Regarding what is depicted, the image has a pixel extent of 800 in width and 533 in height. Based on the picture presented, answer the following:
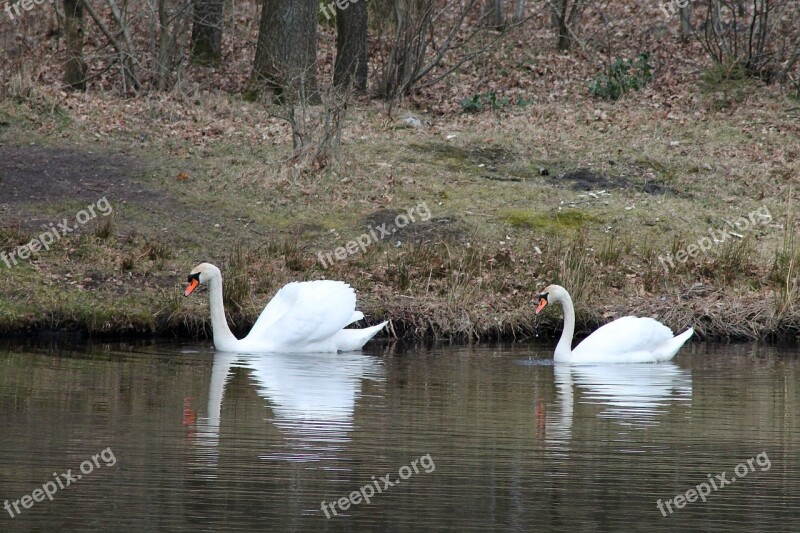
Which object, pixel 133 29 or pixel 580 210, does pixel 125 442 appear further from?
pixel 133 29

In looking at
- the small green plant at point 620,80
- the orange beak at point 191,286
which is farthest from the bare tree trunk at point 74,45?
the orange beak at point 191,286

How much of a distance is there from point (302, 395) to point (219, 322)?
9.46 feet

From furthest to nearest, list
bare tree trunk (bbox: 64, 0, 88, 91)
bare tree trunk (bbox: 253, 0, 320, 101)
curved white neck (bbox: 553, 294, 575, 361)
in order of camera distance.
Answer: bare tree trunk (bbox: 64, 0, 88, 91), bare tree trunk (bbox: 253, 0, 320, 101), curved white neck (bbox: 553, 294, 575, 361)

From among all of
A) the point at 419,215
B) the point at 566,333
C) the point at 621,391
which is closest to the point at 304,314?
the point at 566,333

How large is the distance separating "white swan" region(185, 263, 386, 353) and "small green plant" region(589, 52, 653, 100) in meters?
10.8

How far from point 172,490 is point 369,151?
12218 millimetres

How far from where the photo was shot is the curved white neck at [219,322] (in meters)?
13.2

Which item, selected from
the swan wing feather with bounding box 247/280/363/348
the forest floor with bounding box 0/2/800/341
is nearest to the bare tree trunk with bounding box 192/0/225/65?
the forest floor with bounding box 0/2/800/341

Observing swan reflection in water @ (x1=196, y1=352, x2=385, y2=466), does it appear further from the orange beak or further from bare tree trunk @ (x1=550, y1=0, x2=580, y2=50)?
bare tree trunk @ (x1=550, y1=0, x2=580, y2=50)

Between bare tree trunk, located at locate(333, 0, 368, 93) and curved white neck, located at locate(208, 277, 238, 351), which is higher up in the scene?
bare tree trunk, located at locate(333, 0, 368, 93)

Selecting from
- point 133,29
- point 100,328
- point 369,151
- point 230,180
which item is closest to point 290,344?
point 100,328

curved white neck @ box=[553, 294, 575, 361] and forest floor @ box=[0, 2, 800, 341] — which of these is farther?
forest floor @ box=[0, 2, 800, 341]

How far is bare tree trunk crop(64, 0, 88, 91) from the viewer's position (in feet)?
70.6

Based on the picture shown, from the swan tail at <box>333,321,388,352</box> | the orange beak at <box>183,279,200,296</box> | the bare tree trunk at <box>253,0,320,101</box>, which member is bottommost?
the swan tail at <box>333,321,388,352</box>
